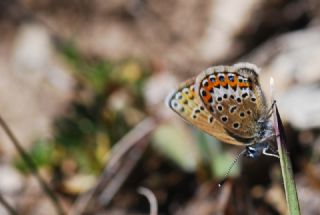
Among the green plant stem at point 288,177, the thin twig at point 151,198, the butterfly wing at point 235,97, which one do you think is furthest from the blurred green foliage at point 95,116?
the green plant stem at point 288,177

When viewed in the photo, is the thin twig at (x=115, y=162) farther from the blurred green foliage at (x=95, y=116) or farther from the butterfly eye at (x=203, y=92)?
the butterfly eye at (x=203, y=92)

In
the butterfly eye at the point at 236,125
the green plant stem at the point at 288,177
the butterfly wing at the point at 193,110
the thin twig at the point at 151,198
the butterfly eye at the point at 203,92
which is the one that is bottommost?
the thin twig at the point at 151,198

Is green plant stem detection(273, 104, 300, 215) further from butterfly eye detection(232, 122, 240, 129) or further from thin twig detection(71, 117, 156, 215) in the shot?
thin twig detection(71, 117, 156, 215)

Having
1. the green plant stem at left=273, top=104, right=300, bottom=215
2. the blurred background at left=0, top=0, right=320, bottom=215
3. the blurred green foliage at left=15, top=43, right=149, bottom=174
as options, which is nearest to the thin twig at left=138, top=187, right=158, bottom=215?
the blurred background at left=0, top=0, right=320, bottom=215

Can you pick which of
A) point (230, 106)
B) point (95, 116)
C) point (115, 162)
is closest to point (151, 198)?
point (115, 162)

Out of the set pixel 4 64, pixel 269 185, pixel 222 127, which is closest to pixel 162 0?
pixel 4 64

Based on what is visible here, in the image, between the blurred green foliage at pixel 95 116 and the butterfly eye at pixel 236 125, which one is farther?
the blurred green foliage at pixel 95 116

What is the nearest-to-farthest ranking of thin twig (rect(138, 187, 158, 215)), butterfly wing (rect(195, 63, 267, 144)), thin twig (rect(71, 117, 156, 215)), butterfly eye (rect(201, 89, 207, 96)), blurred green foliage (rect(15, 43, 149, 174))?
1. butterfly wing (rect(195, 63, 267, 144))
2. butterfly eye (rect(201, 89, 207, 96))
3. thin twig (rect(138, 187, 158, 215))
4. thin twig (rect(71, 117, 156, 215))
5. blurred green foliage (rect(15, 43, 149, 174))

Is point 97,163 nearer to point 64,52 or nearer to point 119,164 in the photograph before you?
point 119,164
